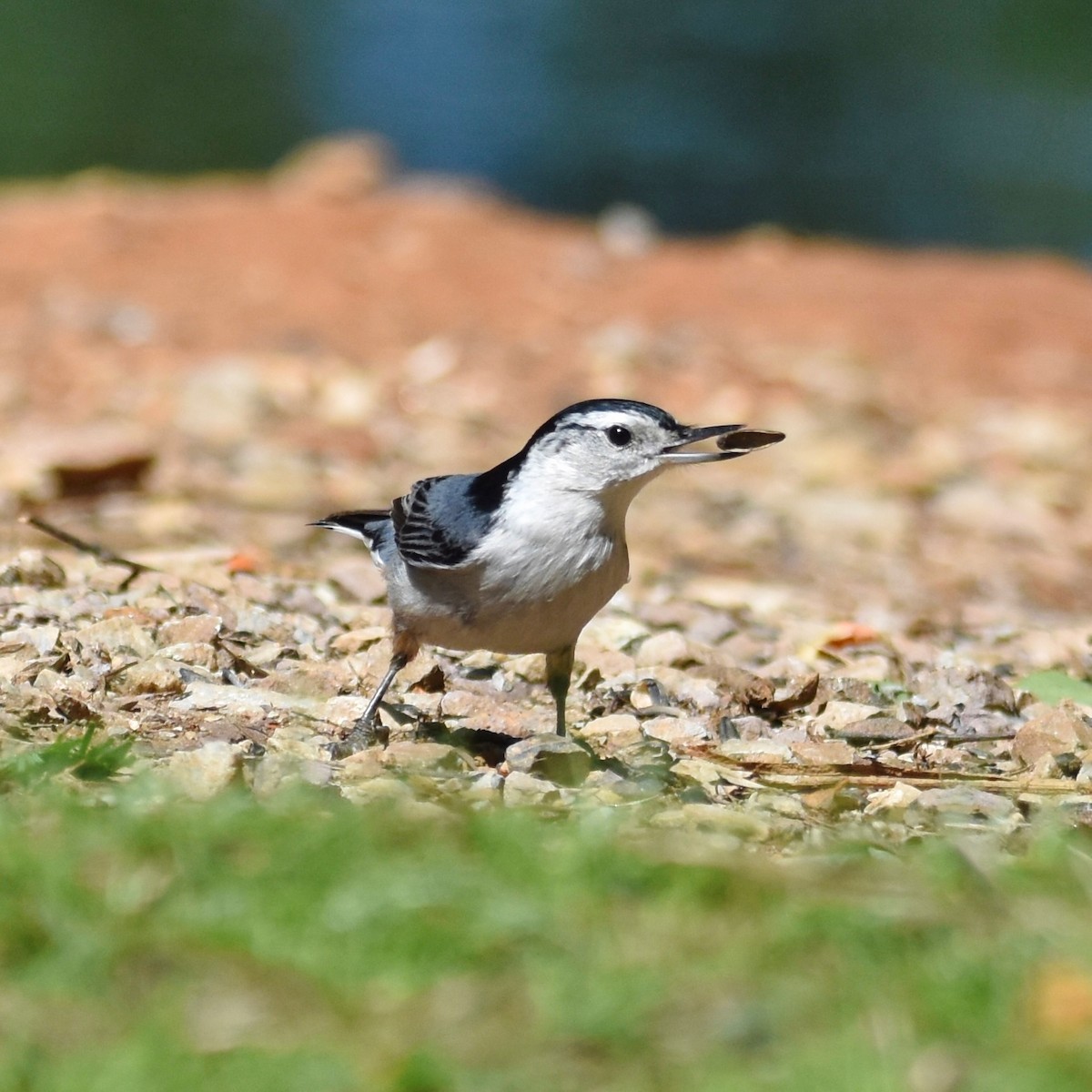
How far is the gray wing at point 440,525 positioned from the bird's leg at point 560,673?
0.36m

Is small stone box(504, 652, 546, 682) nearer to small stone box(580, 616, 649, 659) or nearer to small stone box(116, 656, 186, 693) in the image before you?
small stone box(580, 616, 649, 659)

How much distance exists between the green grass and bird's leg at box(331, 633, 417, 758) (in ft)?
3.11

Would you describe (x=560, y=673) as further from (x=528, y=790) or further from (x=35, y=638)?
(x=35, y=638)

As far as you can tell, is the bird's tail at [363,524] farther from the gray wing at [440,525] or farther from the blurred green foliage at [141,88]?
the blurred green foliage at [141,88]

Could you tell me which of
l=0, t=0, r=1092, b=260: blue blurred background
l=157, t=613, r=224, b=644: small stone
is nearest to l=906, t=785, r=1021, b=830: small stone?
l=157, t=613, r=224, b=644: small stone

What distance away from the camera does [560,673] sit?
4891 mm

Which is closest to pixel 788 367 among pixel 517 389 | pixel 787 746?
pixel 517 389

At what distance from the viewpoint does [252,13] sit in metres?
25.3

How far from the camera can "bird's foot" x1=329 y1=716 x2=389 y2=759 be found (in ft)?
14.7

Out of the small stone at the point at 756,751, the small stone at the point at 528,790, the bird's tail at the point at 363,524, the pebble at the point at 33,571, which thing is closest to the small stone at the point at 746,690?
the small stone at the point at 756,751

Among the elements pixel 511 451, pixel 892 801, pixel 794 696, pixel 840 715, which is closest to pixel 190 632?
pixel 794 696

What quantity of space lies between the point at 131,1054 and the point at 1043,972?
4.67 feet

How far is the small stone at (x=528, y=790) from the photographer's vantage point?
4.13 meters

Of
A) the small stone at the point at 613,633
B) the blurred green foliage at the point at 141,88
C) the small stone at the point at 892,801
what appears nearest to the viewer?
the small stone at the point at 892,801
